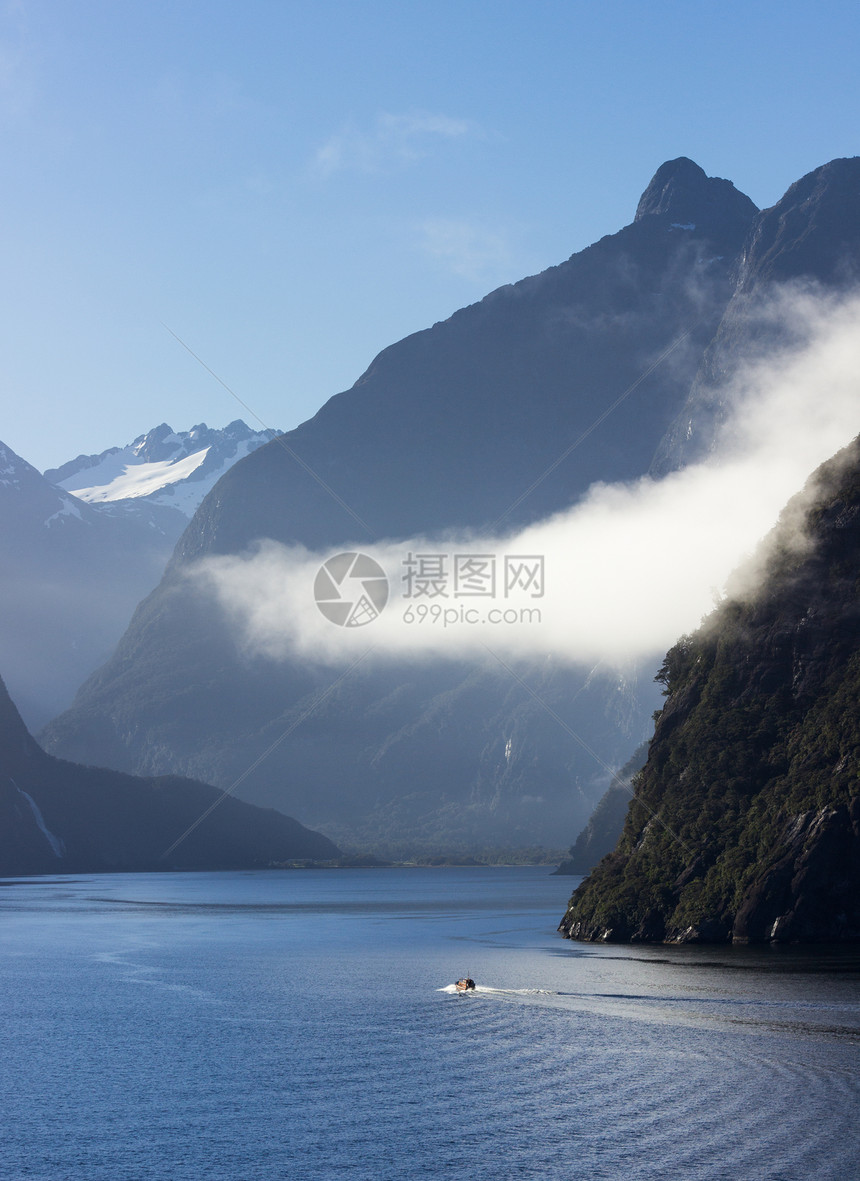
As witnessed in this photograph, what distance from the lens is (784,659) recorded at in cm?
14600

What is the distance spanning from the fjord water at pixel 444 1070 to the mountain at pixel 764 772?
289 inches

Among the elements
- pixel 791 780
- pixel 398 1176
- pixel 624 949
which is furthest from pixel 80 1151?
pixel 791 780

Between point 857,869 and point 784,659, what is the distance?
3348 centimetres

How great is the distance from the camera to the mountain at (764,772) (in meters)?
122

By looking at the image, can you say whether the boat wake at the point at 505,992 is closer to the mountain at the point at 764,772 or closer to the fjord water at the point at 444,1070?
the fjord water at the point at 444,1070

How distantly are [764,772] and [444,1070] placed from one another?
251 feet

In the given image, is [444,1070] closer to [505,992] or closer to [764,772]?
[505,992]

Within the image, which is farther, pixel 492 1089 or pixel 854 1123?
pixel 492 1089

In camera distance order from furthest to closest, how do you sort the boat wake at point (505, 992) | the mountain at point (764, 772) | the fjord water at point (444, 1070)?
the mountain at point (764, 772), the boat wake at point (505, 992), the fjord water at point (444, 1070)

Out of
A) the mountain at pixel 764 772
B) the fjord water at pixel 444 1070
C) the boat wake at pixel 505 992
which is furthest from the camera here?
the mountain at pixel 764 772

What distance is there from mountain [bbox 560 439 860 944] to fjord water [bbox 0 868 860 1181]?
7331 millimetres

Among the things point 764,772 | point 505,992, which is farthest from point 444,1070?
point 764,772

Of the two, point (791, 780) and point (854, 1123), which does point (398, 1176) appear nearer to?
point (854, 1123)

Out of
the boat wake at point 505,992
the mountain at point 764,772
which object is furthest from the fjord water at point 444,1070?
the mountain at point 764,772
